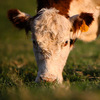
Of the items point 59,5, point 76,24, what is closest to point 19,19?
point 59,5

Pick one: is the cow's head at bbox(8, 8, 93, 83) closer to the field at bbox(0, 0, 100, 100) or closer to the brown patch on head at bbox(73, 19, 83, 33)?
the brown patch on head at bbox(73, 19, 83, 33)

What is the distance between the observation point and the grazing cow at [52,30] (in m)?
4.18

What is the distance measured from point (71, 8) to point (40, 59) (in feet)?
5.70

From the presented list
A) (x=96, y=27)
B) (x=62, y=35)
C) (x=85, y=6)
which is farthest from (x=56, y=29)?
(x=96, y=27)

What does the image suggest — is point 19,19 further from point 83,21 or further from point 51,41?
point 83,21

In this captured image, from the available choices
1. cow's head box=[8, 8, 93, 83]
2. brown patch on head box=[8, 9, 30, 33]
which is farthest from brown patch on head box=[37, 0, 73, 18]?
brown patch on head box=[8, 9, 30, 33]

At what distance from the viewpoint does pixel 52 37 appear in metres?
4.22

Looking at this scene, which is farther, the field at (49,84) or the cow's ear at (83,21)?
the cow's ear at (83,21)

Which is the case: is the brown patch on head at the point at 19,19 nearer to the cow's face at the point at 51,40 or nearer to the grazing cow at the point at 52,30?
the grazing cow at the point at 52,30

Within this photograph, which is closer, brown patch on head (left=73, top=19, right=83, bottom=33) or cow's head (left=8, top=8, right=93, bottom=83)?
cow's head (left=8, top=8, right=93, bottom=83)

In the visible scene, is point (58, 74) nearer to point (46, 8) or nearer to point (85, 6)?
point (46, 8)

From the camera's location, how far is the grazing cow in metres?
4.18

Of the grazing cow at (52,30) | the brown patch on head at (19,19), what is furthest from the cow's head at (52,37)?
the brown patch on head at (19,19)

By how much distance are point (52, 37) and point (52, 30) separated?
15 cm
